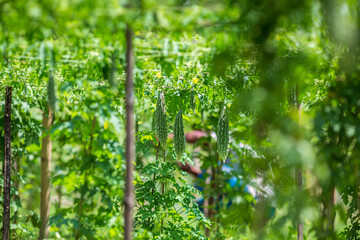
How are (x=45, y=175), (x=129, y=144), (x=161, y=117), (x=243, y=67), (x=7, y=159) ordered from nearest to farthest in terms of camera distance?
(x=129, y=144) → (x=243, y=67) → (x=161, y=117) → (x=7, y=159) → (x=45, y=175)

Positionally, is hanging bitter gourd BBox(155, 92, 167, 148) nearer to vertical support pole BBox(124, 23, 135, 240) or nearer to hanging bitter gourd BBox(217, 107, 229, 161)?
hanging bitter gourd BBox(217, 107, 229, 161)

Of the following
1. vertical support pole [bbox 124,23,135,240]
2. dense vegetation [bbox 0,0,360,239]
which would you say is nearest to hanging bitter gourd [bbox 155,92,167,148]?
dense vegetation [bbox 0,0,360,239]

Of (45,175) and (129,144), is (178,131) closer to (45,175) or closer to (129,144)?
(129,144)

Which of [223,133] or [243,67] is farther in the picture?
[223,133]

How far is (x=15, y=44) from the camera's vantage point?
→ 2.54 m

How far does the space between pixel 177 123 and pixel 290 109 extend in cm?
126

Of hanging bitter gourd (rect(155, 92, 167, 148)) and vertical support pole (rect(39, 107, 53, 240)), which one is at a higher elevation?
hanging bitter gourd (rect(155, 92, 167, 148))

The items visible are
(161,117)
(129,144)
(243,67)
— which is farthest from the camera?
(161,117)

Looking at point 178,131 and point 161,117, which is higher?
point 161,117

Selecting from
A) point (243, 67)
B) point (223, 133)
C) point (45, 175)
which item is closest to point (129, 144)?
point (243, 67)

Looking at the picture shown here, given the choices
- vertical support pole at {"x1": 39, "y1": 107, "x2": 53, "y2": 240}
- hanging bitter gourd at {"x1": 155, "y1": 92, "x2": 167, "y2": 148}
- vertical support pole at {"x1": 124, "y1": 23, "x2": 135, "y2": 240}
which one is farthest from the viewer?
vertical support pole at {"x1": 39, "y1": 107, "x2": 53, "y2": 240}

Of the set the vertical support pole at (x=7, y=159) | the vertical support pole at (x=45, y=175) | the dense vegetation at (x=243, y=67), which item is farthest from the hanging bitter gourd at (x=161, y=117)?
the vertical support pole at (x=45, y=175)

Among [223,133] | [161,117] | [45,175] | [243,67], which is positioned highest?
[243,67]

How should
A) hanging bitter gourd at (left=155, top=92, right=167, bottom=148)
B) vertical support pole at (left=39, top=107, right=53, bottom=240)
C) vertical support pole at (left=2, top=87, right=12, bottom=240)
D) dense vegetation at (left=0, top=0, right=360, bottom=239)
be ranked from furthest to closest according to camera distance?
vertical support pole at (left=39, top=107, right=53, bottom=240)
vertical support pole at (left=2, top=87, right=12, bottom=240)
hanging bitter gourd at (left=155, top=92, right=167, bottom=148)
dense vegetation at (left=0, top=0, right=360, bottom=239)
